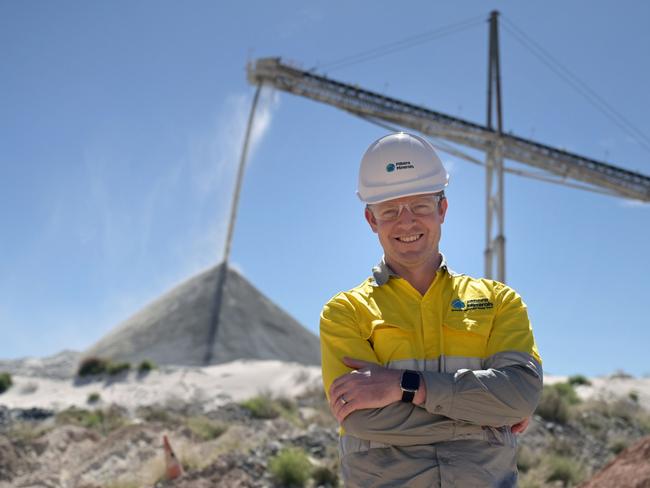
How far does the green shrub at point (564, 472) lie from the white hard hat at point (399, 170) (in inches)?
272

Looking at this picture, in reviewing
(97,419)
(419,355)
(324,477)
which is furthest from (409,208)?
(97,419)

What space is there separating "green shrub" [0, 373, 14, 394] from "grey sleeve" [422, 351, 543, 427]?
26.2m

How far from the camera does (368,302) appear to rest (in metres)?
2.82

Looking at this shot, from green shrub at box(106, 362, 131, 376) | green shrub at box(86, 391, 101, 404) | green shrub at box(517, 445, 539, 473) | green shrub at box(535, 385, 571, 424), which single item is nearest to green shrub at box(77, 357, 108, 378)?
green shrub at box(106, 362, 131, 376)

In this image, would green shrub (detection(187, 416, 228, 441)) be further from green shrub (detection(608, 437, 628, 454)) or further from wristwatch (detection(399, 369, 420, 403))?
wristwatch (detection(399, 369, 420, 403))

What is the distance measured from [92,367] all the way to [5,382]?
116 inches

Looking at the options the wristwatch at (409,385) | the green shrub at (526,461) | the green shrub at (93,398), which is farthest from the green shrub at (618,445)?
the green shrub at (93,398)

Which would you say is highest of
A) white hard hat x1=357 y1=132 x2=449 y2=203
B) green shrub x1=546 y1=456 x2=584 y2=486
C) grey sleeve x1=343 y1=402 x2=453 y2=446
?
white hard hat x1=357 y1=132 x2=449 y2=203

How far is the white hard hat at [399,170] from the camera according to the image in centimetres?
292

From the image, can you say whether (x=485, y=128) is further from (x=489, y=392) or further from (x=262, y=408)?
(x=489, y=392)

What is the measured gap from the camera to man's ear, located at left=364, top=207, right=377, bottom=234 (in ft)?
9.94

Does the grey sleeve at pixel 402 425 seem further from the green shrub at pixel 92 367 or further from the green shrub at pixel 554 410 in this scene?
the green shrub at pixel 92 367

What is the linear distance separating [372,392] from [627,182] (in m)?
24.7

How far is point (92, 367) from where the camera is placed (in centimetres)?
2716
